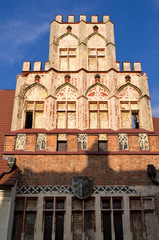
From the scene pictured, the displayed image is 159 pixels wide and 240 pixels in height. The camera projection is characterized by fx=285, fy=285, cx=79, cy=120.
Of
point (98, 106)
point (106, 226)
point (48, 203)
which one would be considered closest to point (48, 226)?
point (48, 203)

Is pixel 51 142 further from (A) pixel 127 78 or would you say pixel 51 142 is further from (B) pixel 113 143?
(A) pixel 127 78

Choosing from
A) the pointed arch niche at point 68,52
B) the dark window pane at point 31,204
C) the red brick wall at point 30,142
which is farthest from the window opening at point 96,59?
the dark window pane at point 31,204

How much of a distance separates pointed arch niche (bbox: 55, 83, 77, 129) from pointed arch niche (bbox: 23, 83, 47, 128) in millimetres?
691

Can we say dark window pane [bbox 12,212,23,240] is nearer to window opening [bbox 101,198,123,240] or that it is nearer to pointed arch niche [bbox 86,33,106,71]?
window opening [bbox 101,198,123,240]

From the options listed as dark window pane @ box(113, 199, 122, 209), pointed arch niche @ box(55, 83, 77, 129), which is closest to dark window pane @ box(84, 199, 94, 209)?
dark window pane @ box(113, 199, 122, 209)

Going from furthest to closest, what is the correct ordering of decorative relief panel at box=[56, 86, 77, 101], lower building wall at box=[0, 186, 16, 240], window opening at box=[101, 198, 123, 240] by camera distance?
decorative relief panel at box=[56, 86, 77, 101], window opening at box=[101, 198, 123, 240], lower building wall at box=[0, 186, 16, 240]

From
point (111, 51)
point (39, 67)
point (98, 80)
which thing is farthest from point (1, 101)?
point (111, 51)

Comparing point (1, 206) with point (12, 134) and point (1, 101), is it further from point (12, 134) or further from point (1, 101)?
point (1, 101)

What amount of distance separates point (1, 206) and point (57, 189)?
2.02m

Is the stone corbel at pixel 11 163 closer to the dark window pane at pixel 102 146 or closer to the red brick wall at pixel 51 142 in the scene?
the red brick wall at pixel 51 142

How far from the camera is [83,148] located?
36.2 ft

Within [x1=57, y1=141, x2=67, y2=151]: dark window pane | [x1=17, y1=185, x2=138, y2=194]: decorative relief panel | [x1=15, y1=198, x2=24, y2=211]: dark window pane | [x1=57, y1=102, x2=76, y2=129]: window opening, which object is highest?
[x1=57, y1=102, x2=76, y2=129]: window opening

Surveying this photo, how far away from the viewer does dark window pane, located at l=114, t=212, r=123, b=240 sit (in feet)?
32.0

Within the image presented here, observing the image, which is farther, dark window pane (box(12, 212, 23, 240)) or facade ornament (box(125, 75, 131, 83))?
facade ornament (box(125, 75, 131, 83))
